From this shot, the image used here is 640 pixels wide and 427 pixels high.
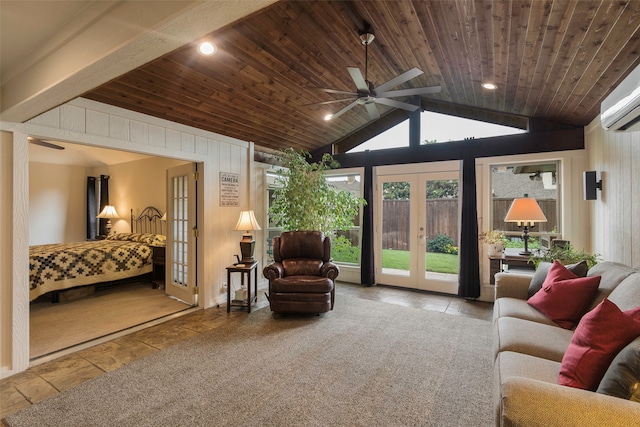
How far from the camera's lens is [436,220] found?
15.8 feet

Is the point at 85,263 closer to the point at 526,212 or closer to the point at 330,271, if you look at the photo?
the point at 330,271

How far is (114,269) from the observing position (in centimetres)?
466

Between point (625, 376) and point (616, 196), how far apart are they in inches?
103

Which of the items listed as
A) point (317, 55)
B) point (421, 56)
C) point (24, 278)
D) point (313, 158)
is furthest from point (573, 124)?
point (24, 278)

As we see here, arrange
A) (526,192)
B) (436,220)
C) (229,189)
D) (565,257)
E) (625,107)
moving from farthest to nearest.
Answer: (436,220) < (229,189) < (526,192) < (565,257) < (625,107)

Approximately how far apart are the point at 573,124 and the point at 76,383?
19.8ft

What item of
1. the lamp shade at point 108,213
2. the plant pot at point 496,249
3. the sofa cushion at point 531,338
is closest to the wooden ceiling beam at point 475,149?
the plant pot at point 496,249

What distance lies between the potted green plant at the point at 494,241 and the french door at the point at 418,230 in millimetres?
441

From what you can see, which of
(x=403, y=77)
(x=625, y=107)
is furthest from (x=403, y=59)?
(x=625, y=107)

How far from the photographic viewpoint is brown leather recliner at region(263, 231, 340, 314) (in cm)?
358

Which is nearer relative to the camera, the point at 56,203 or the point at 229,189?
the point at 229,189

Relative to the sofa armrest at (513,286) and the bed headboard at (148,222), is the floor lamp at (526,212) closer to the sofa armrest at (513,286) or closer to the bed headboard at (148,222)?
the sofa armrest at (513,286)

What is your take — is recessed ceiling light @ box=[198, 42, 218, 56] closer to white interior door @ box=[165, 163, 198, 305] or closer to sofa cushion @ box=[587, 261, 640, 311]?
white interior door @ box=[165, 163, 198, 305]

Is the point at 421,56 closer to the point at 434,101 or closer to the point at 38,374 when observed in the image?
the point at 434,101
